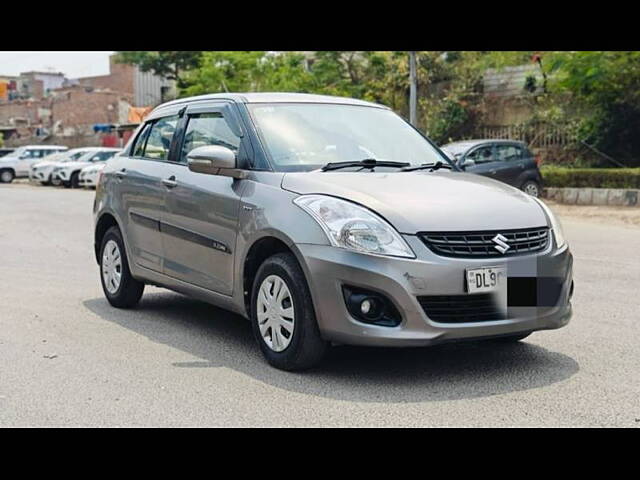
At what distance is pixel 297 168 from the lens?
576 centimetres

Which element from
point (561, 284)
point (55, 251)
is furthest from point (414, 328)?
point (55, 251)

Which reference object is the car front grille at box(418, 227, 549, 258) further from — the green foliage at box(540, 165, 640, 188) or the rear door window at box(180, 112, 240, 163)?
the green foliage at box(540, 165, 640, 188)

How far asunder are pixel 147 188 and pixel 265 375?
2250mm

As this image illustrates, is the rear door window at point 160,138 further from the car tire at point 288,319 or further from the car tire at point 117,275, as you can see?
the car tire at point 288,319

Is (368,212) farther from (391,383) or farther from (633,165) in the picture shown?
(633,165)

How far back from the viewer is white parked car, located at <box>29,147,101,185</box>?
3453cm

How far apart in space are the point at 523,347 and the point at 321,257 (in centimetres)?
183

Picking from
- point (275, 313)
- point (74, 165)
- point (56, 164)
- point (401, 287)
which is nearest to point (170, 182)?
point (275, 313)

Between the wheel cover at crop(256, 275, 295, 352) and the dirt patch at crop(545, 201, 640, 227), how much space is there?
12.3 m

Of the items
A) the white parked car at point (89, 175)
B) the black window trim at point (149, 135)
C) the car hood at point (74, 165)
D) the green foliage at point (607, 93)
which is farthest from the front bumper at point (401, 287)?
the car hood at point (74, 165)

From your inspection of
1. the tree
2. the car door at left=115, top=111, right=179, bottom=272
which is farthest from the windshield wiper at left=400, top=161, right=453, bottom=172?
the tree

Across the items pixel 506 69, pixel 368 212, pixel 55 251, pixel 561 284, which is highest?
pixel 506 69

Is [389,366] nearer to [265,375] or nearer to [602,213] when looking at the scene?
[265,375]
